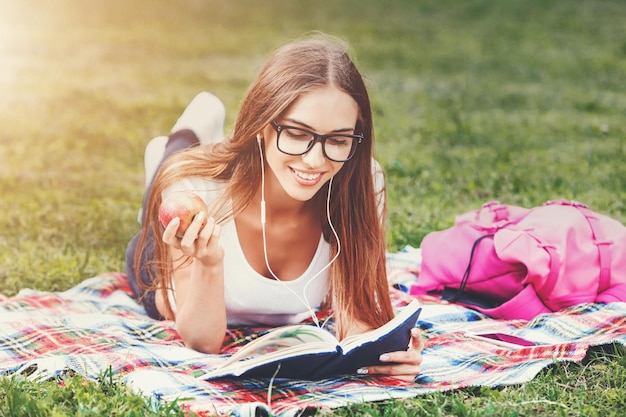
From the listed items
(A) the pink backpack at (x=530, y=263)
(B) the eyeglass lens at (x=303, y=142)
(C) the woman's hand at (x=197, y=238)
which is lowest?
(A) the pink backpack at (x=530, y=263)

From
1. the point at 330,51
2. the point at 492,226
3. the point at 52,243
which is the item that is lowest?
the point at 52,243

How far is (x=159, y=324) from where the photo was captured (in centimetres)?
364

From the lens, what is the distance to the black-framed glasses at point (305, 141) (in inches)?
117

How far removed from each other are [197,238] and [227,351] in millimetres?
730

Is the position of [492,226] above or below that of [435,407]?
above

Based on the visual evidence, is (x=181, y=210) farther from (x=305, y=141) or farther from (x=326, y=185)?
(x=326, y=185)

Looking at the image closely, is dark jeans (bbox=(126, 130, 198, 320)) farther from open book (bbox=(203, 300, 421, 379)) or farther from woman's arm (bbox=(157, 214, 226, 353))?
open book (bbox=(203, 300, 421, 379))

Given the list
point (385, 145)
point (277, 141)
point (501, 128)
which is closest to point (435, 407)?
point (277, 141)

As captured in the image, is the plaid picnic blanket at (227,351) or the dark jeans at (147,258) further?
the dark jeans at (147,258)

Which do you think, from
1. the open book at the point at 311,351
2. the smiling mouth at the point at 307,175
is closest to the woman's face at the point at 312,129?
the smiling mouth at the point at 307,175

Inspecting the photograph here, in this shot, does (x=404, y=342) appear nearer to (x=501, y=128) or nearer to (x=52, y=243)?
(x=52, y=243)

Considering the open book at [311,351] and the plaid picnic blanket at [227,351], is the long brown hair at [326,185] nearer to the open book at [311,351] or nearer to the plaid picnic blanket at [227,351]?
the plaid picnic blanket at [227,351]

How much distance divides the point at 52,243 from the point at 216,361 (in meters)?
2.00

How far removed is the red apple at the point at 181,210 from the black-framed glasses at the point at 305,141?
0.36 m
